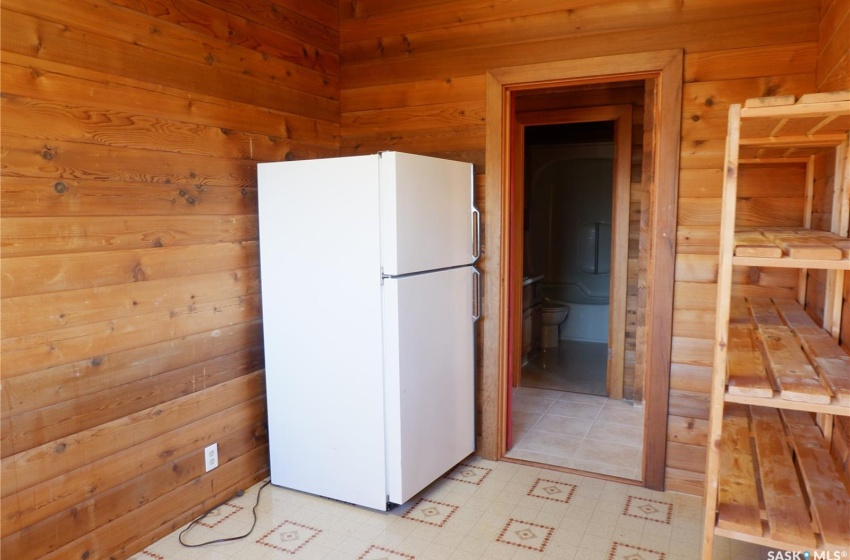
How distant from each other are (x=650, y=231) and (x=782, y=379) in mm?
1309

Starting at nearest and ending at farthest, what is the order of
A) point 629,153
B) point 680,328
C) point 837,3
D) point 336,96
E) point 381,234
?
point 837,3 < point 381,234 < point 680,328 < point 336,96 < point 629,153

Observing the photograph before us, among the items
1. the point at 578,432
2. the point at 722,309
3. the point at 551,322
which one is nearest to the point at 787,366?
the point at 722,309

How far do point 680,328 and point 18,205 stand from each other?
8.52ft

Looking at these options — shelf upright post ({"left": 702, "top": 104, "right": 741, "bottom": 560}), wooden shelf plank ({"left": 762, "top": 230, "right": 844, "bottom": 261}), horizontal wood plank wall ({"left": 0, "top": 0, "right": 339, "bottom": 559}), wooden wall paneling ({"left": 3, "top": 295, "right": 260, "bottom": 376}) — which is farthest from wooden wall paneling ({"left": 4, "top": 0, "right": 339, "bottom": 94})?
wooden shelf plank ({"left": 762, "top": 230, "right": 844, "bottom": 261})

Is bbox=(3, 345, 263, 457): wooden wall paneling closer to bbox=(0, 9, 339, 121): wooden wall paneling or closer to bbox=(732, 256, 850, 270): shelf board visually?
bbox=(0, 9, 339, 121): wooden wall paneling

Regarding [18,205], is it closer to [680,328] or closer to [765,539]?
[765,539]

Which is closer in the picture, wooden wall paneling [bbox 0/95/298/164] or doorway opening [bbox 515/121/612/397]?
wooden wall paneling [bbox 0/95/298/164]

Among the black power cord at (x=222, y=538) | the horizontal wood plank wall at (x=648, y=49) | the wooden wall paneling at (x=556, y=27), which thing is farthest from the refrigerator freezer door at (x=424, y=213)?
the black power cord at (x=222, y=538)

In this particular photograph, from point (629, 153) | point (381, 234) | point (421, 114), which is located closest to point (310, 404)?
point (381, 234)

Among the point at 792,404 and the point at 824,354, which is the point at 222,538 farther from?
the point at 824,354

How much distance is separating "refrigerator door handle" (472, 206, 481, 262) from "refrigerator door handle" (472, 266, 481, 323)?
0.07 metres

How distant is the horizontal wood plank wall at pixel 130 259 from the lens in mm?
1926

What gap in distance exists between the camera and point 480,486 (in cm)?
290

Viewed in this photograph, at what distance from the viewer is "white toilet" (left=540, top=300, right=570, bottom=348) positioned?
5.73m
